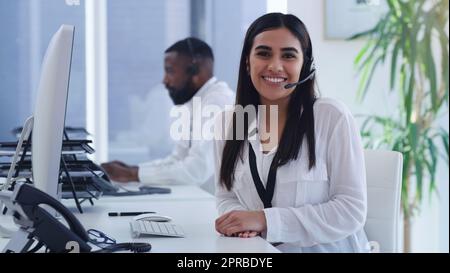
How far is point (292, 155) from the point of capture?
1.52 metres

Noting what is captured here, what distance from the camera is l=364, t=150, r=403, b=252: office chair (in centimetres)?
166

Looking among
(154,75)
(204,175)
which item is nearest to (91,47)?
(154,75)

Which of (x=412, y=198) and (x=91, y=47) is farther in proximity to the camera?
(x=91, y=47)

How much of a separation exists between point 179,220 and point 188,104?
4.38 feet

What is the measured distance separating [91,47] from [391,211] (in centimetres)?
219

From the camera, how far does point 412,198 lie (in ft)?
10.6

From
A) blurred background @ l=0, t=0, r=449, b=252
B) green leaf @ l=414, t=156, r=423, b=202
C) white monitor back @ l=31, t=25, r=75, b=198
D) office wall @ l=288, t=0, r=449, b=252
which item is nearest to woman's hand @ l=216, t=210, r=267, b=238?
white monitor back @ l=31, t=25, r=75, b=198

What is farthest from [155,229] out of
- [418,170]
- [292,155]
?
[418,170]

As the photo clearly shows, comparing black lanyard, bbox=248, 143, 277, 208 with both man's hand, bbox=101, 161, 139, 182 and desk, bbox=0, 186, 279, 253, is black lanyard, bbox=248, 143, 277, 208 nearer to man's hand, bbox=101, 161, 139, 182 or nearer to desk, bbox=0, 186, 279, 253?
desk, bbox=0, 186, 279, 253

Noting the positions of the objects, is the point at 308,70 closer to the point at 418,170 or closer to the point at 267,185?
the point at 267,185

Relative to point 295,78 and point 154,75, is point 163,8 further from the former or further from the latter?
point 295,78

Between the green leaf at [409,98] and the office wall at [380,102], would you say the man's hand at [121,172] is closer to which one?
the office wall at [380,102]

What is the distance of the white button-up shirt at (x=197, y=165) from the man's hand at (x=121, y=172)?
30 millimetres
